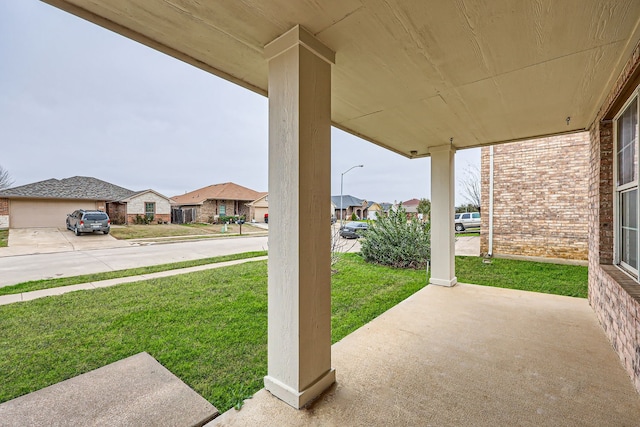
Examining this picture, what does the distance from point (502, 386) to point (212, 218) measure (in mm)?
25881

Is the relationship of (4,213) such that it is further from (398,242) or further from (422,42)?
(422,42)

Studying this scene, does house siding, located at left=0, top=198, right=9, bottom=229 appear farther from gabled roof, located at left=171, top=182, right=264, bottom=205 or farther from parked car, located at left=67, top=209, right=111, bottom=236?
gabled roof, located at left=171, top=182, right=264, bottom=205

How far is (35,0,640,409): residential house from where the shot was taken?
1608mm

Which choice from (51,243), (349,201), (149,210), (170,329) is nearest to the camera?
(170,329)

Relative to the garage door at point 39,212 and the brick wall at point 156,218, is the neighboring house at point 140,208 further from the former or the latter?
the garage door at point 39,212

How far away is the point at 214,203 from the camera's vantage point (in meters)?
25.9

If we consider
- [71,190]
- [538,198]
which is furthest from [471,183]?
[71,190]

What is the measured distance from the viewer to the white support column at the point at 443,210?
457cm

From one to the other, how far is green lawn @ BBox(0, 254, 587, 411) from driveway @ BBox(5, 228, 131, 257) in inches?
293

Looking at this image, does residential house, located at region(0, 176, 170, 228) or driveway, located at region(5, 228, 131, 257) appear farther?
residential house, located at region(0, 176, 170, 228)

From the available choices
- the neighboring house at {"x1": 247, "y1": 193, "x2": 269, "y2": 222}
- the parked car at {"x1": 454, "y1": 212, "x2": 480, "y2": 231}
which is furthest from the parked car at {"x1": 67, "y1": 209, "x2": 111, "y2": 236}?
the parked car at {"x1": 454, "y1": 212, "x2": 480, "y2": 231}

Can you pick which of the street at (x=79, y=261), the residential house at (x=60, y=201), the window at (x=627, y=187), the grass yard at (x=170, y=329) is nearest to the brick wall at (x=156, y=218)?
the residential house at (x=60, y=201)

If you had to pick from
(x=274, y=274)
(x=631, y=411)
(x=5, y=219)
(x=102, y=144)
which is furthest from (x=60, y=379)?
(x=5, y=219)

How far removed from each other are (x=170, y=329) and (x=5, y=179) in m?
25.7
